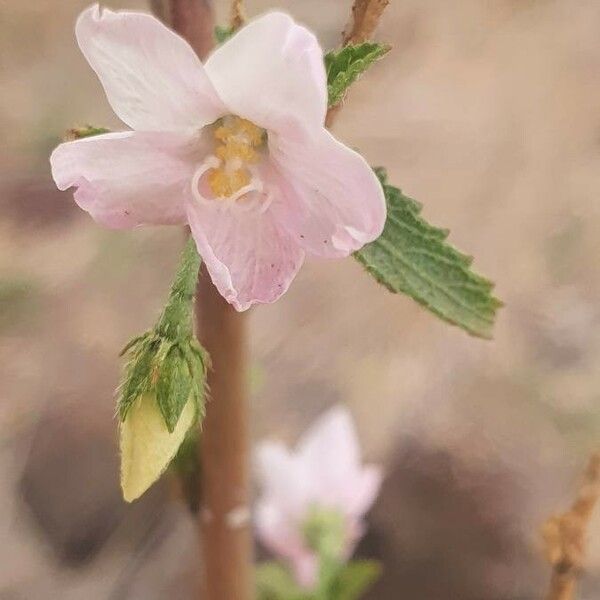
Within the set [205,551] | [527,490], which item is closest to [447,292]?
[205,551]

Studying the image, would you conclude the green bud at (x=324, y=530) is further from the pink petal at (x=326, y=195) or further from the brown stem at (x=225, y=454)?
the pink petal at (x=326, y=195)

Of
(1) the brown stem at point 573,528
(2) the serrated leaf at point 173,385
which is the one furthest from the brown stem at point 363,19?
(1) the brown stem at point 573,528

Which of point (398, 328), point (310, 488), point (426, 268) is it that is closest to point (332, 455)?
point (310, 488)

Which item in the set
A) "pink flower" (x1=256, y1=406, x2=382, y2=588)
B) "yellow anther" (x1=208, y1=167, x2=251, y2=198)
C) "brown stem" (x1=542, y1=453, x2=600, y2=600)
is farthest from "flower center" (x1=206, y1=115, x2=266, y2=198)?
"pink flower" (x1=256, y1=406, x2=382, y2=588)

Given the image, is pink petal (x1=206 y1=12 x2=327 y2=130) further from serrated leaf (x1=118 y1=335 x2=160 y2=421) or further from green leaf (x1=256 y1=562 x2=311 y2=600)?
green leaf (x1=256 y1=562 x2=311 y2=600)

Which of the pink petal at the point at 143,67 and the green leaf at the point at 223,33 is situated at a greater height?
the pink petal at the point at 143,67

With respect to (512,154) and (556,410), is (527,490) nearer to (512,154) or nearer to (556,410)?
(556,410)

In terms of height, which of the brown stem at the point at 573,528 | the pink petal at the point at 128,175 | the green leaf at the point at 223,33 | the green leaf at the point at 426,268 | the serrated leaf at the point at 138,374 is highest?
the green leaf at the point at 223,33

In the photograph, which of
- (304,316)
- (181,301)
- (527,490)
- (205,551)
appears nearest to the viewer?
(181,301)
